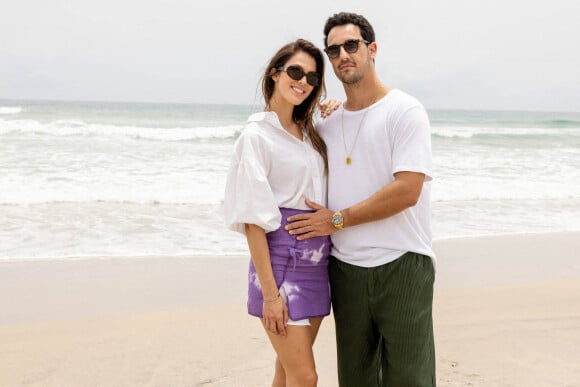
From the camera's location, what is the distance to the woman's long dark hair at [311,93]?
253cm

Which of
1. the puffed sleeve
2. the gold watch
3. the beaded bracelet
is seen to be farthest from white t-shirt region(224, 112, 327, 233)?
the beaded bracelet

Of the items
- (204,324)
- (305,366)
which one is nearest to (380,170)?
(305,366)

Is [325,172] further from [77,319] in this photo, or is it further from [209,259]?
[209,259]

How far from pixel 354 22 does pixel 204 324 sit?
2878 millimetres

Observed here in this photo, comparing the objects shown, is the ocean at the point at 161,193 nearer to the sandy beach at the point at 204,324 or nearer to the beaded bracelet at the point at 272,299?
the sandy beach at the point at 204,324

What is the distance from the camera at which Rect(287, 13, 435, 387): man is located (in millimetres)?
2369

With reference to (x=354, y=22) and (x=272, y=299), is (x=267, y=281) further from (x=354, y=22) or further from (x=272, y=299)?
(x=354, y=22)

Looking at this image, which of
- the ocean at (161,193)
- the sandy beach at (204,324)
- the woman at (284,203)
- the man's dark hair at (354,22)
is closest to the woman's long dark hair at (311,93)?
the woman at (284,203)

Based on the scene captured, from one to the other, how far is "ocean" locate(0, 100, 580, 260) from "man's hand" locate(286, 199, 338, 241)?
4383mm

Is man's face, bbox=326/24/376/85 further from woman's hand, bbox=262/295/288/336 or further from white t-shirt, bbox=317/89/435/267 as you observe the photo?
woman's hand, bbox=262/295/288/336

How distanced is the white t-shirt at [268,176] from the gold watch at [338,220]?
0.12 metres

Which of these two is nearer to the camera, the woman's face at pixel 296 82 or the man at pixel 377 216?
the man at pixel 377 216

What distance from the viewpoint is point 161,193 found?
10.6 metres

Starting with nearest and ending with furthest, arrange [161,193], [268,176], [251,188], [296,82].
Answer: [251,188] → [268,176] → [296,82] → [161,193]
